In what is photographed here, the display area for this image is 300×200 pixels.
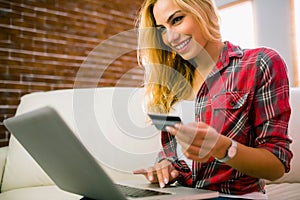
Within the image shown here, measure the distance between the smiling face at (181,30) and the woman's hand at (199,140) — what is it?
37 centimetres

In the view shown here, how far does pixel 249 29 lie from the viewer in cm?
392

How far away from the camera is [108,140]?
5.95ft

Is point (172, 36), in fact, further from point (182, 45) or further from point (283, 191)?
point (283, 191)

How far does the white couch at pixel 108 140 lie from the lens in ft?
5.46

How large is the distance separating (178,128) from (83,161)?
7.3 inches

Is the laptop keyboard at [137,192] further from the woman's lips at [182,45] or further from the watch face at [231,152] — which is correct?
the woman's lips at [182,45]

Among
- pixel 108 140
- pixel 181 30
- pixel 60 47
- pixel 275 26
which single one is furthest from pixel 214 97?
pixel 275 26

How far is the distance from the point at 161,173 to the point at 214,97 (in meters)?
0.25

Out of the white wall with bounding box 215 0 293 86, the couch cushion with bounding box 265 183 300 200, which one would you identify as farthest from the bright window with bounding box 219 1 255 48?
the couch cushion with bounding box 265 183 300 200

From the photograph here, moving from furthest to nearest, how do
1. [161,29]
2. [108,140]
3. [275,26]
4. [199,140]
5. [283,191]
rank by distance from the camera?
[275,26] < [108,140] < [283,191] < [161,29] < [199,140]

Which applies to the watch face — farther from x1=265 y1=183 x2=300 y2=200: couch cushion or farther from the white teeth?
x1=265 y1=183 x2=300 y2=200: couch cushion

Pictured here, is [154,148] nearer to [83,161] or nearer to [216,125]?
[216,125]

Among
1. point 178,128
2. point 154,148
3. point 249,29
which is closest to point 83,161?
point 178,128

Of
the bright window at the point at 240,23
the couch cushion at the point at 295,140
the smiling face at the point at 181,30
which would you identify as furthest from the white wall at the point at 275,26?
the smiling face at the point at 181,30
